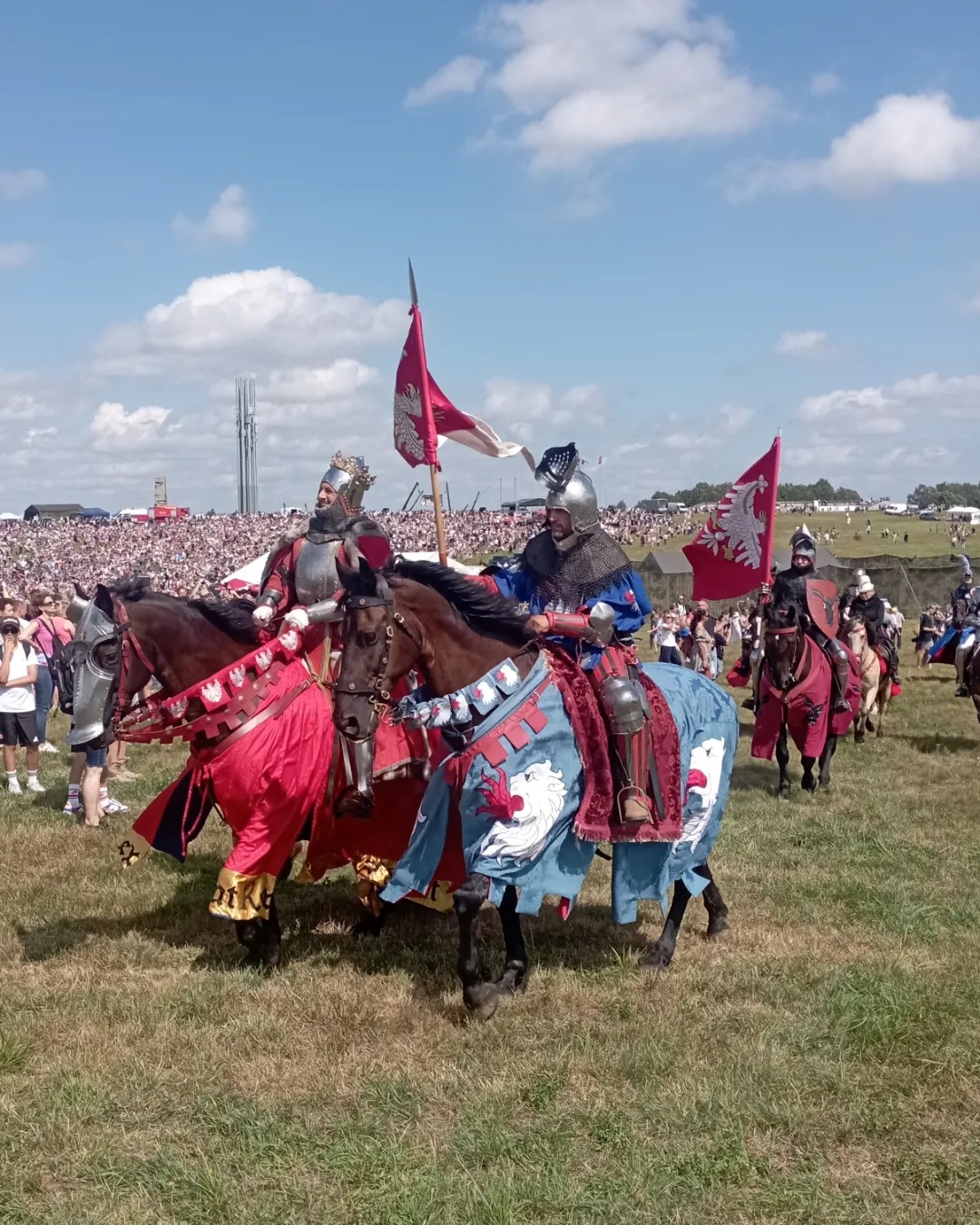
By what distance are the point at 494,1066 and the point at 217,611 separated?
2.82 metres

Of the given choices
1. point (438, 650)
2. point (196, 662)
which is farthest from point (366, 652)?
point (196, 662)

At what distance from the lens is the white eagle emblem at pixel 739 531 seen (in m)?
7.80

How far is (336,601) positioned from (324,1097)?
7.67ft

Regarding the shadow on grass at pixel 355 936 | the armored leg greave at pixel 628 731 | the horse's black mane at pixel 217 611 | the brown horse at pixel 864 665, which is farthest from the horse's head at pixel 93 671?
the brown horse at pixel 864 665

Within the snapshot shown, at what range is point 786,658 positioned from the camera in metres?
10.9

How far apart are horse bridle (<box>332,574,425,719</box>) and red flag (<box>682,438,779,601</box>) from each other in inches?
115

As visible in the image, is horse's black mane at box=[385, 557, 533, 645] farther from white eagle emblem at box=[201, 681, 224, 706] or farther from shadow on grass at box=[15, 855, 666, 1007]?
shadow on grass at box=[15, 855, 666, 1007]

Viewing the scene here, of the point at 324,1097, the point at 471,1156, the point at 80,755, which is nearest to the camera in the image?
the point at 471,1156

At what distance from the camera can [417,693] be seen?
5848 millimetres

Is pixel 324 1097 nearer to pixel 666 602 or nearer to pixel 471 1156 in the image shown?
pixel 471 1156

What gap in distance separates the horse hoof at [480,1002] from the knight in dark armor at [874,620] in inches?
439

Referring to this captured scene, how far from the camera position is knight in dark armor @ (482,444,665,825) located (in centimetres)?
549

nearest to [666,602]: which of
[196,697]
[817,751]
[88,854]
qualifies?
[817,751]

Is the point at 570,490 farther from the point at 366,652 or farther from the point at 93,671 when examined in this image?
the point at 93,671
